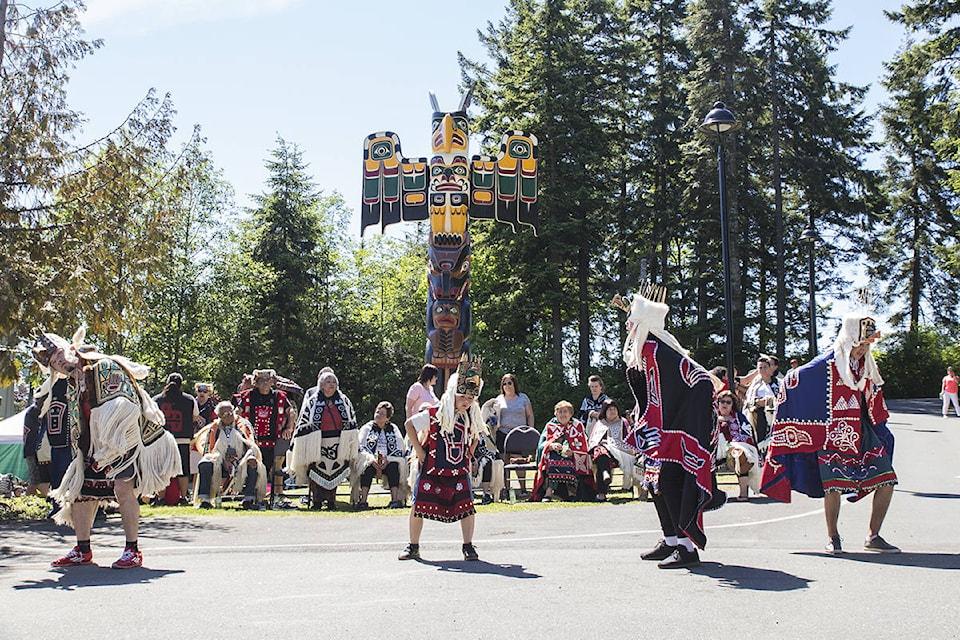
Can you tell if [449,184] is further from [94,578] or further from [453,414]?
[94,578]

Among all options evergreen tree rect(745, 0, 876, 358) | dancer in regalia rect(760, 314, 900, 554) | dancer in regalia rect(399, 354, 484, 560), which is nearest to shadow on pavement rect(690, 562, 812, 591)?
dancer in regalia rect(760, 314, 900, 554)

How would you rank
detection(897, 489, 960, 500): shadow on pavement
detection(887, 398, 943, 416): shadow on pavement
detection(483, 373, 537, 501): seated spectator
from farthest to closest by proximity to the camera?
detection(887, 398, 943, 416): shadow on pavement
detection(483, 373, 537, 501): seated spectator
detection(897, 489, 960, 500): shadow on pavement

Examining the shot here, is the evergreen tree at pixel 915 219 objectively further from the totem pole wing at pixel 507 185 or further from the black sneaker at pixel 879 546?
the black sneaker at pixel 879 546

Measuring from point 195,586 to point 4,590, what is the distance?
129cm

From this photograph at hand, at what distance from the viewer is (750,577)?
635cm

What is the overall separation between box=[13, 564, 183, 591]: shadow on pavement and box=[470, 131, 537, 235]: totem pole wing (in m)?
14.8

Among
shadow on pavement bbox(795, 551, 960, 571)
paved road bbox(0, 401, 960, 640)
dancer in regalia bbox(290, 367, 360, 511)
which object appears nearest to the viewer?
paved road bbox(0, 401, 960, 640)

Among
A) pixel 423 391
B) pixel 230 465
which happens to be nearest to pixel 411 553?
pixel 423 391

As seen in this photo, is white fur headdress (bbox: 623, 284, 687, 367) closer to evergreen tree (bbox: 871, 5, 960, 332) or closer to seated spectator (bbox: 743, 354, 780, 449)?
seated spectator (bbox: 743, 354, 780, 449)

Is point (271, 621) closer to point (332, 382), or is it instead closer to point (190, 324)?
point (332, 382)

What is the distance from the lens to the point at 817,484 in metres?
7.57

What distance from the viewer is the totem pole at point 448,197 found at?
19.2m

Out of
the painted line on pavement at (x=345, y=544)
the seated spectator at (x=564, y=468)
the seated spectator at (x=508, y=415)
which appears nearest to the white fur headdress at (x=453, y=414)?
the painted line on pavement at (x=345, y=544)

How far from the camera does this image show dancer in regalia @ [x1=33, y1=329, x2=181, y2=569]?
6871 mm
